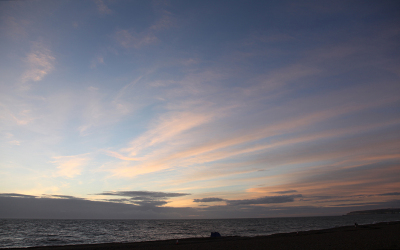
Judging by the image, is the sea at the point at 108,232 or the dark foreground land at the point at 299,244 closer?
the dark foreground land at the point at 299,244

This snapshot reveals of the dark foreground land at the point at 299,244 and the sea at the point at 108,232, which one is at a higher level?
the dark foreground land at the point at 299,244

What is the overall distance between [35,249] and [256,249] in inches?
1167

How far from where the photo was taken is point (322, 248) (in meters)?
21.8

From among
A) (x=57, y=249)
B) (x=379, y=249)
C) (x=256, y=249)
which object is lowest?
(x=57, y=249)

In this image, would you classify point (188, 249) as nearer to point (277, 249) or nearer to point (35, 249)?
point (277, 249)

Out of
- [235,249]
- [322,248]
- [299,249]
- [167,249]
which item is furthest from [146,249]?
[322,248]

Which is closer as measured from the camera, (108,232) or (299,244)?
(299,244)

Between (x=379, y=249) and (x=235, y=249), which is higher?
(x=379, y=249)

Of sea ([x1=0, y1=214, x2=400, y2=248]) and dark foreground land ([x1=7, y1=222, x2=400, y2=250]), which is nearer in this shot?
dark foreground land ([x1=7, y1=222, x2=400, y2=250])

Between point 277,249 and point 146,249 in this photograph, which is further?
point 146,249

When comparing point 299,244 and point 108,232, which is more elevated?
point 299,244

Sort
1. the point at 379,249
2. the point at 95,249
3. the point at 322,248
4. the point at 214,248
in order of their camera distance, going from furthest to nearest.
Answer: the point at 95,249, the point at 214,248, the point at 322,248, the point at 379,249

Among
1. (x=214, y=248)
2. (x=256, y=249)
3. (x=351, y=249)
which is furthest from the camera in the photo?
(x=214, y=248)

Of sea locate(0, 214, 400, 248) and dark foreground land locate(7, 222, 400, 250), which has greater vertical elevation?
dark foreground land locate(7, 222, 400, 250)
